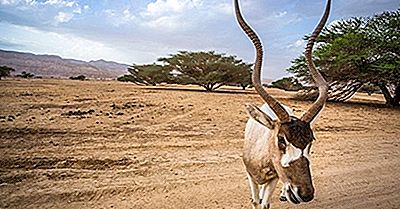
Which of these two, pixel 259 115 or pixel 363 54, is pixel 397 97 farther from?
pixel 259 115

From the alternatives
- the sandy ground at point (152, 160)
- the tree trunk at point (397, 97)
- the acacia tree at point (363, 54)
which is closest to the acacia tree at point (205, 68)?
the acacia tree at point (363, 54)

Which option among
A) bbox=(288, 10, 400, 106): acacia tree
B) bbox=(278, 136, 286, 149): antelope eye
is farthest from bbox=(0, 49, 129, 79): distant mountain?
bbox=(278, 136, 286, 149): antelope eye

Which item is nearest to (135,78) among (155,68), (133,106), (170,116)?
(155,68)

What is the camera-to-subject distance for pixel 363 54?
55.5 feet

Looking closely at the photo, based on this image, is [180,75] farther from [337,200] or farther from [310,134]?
[310,134]

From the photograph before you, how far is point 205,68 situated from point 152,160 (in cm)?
1745

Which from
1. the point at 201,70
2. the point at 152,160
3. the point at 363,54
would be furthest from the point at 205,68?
the point at 152,160

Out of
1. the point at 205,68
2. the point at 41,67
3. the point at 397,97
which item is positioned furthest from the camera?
the point at 41,67

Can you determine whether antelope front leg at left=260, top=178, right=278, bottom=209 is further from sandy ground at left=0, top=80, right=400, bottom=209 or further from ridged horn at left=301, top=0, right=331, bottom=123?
ridged horn at left=301, top=0, right=331, bottom=123

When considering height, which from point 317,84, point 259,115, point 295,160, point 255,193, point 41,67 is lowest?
point 41,67

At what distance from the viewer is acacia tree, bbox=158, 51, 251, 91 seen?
23.7 m

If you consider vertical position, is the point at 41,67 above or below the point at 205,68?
below

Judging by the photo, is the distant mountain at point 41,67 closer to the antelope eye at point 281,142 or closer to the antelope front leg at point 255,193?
the antelope front leg at point 255,193

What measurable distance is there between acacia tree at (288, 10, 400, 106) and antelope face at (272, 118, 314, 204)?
48.2 ft
